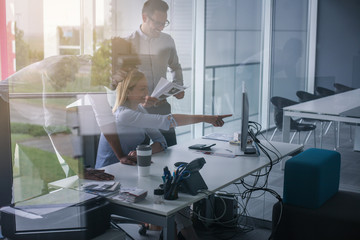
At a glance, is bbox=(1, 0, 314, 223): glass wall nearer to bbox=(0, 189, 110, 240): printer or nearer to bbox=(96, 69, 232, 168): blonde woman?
bbox=(96, 69, 232, 168): blonde woman

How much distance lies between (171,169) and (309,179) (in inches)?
32.8

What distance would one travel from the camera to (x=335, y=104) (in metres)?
4.16

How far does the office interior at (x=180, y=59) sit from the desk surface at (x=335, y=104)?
10cm

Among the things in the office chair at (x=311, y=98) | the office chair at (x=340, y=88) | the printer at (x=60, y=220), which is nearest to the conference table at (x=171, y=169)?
the printer at (x=60, y=220)

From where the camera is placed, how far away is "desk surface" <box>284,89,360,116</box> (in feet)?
13.3

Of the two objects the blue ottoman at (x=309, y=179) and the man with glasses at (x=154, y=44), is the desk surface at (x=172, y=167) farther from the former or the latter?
the man with glasses at (x=154, y=44)

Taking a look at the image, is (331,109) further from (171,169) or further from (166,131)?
(171,169)

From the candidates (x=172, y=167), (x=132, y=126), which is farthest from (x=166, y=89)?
(x=172, y=167)

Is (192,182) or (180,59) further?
(180,59)

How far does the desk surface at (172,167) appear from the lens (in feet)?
7.52

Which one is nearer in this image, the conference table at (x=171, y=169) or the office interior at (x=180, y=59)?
the conference table at (x=171, y=169)

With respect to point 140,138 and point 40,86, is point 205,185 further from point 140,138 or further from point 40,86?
point 40,86

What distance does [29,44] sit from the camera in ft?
9.36

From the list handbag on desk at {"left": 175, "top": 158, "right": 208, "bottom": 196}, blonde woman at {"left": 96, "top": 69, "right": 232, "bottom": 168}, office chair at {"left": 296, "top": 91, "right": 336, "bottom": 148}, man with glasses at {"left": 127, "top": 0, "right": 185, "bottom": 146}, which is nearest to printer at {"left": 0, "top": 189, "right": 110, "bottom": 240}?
handbag on desk at {"left": 175, "top": 158, "right": 208, "bottom": 196}
